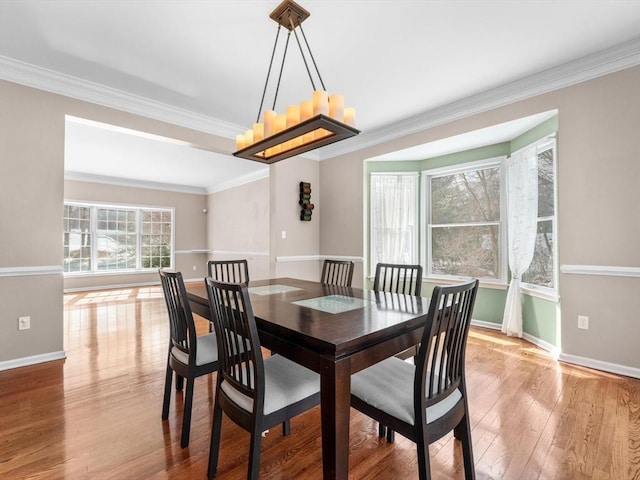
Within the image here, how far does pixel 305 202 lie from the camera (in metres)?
4.85

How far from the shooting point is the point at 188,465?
1.53m

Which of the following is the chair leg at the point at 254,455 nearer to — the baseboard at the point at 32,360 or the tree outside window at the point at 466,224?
the baseboard at the point at 32,360

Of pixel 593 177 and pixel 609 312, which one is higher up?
pixel 593 177

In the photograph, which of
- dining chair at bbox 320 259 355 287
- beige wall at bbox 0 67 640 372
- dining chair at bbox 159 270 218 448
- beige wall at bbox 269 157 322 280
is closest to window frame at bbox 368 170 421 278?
beige wall at bbox 269 157 322 280

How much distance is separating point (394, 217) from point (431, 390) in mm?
3511

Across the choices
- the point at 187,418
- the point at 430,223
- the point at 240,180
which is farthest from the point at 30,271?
the point at 240,180

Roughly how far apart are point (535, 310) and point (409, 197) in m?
2.10

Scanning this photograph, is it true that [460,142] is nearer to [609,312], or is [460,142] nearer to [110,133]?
[609,312]

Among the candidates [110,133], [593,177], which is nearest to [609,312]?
[593,177]

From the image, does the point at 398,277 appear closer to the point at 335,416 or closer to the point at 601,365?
the point at 335,416

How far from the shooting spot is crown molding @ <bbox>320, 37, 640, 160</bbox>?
251cm

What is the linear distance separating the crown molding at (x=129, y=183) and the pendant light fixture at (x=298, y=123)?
6.32 meters

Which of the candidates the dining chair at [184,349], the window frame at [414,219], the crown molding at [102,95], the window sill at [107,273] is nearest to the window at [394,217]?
the window frame at [414,219]

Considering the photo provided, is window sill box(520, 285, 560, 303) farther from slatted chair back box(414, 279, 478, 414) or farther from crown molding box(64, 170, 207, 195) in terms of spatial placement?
crown molding box(64, 170, 207, 195)
